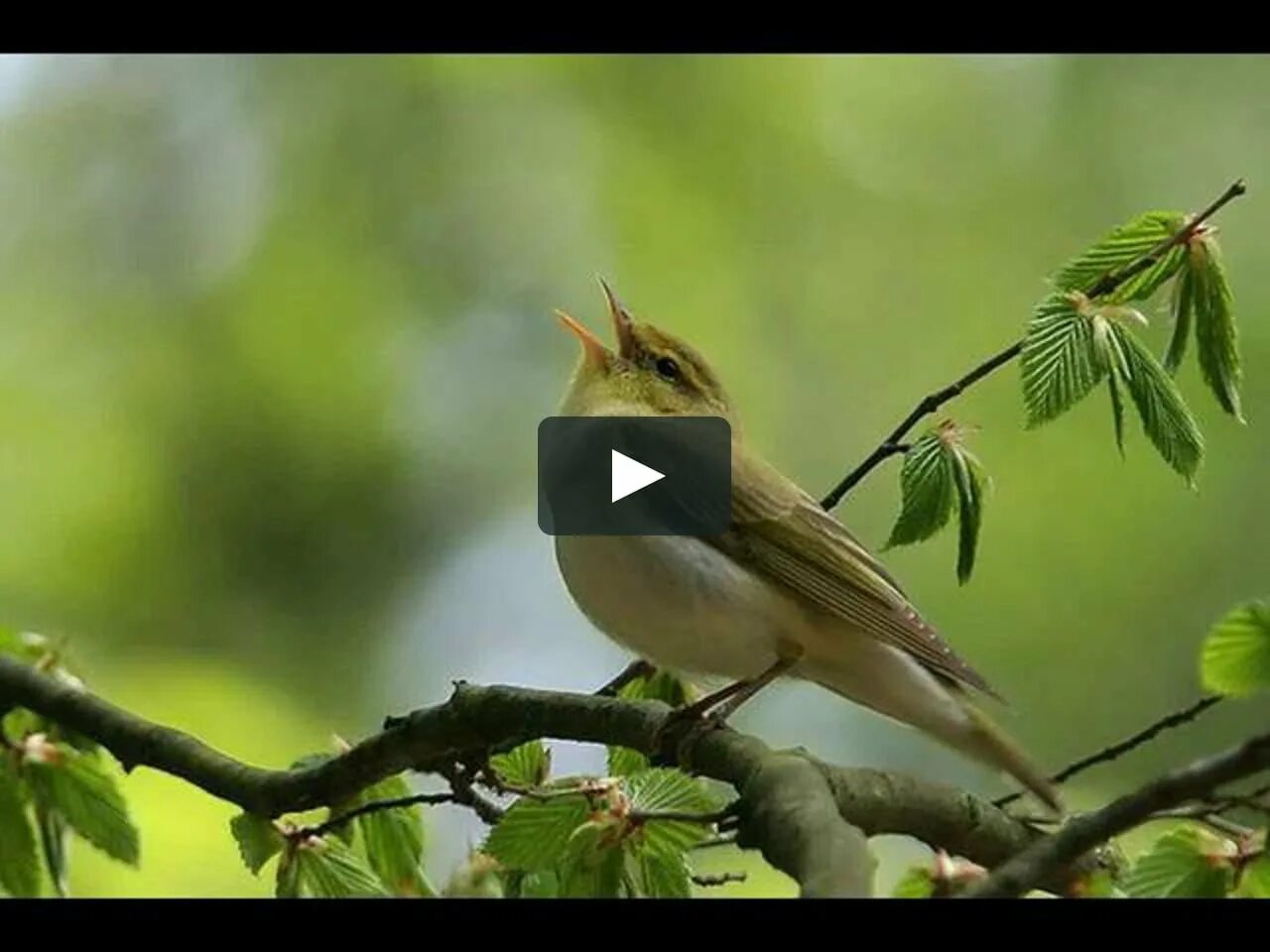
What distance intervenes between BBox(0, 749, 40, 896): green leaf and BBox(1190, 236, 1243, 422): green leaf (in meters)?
1.24

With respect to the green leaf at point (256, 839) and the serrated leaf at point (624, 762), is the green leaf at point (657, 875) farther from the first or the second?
the green leaf at point (256, 839)

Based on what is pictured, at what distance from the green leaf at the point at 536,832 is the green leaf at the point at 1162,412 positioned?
0.62m

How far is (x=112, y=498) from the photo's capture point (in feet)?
12.9

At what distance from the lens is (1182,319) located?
1663 millimetres

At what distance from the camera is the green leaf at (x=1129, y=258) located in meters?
1.70

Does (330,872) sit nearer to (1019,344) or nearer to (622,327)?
(1019,344)

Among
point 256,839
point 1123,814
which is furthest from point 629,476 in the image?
point 1123,814

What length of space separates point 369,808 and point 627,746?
0.26m

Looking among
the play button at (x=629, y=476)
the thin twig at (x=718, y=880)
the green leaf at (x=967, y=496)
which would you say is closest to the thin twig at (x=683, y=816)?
the thin twig at (x=718, y=880)

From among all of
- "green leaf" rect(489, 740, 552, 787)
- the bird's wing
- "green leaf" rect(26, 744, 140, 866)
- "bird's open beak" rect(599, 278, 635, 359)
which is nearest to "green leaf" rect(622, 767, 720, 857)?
"green leaf" rect(489, 740, 552, 787)

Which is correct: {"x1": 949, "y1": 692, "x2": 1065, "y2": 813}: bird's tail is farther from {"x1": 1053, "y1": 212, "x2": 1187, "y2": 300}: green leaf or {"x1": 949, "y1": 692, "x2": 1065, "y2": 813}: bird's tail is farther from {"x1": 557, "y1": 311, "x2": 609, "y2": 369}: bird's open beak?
{"x1": 557, "y1": 311, "x2": 609, "y2": 369}: bird's open beak
